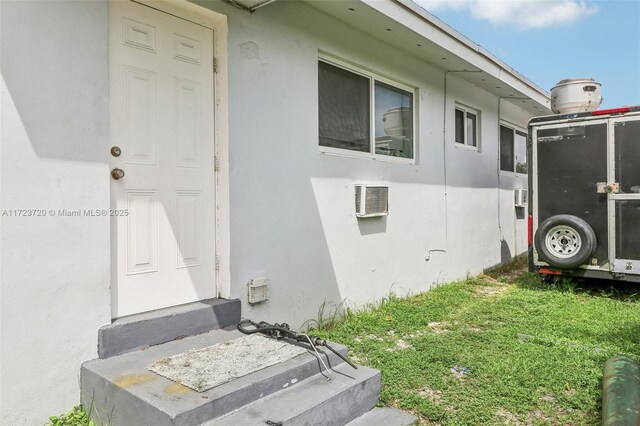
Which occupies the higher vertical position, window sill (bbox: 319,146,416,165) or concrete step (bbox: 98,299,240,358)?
window sill (bbox: 319,146,416,165)

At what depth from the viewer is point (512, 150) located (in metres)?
8.66

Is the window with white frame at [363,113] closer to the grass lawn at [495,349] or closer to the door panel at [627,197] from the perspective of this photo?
the grass lawn at [495,349]

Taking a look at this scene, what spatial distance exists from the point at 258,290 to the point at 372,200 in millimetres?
1833

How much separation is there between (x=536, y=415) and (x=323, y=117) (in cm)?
307

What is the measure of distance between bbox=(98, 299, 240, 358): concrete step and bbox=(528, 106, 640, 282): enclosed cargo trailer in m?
4.58

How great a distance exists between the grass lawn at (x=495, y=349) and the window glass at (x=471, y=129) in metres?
2.65

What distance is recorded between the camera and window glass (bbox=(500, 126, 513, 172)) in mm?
8228

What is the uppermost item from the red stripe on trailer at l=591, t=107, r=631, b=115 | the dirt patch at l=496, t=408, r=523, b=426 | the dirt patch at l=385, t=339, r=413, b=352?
the red stripe on trailer at l=591, t=107, r=631, b=115

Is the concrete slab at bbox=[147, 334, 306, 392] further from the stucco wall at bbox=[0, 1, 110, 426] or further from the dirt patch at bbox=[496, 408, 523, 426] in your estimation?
the dirt patch at bbox=[496, 408, 523, 426]

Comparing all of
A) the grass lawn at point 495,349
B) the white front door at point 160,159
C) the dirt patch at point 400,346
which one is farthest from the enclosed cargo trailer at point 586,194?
the white front door at point 160,159

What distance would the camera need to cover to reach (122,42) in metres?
2.72

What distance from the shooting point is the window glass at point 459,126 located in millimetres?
6738

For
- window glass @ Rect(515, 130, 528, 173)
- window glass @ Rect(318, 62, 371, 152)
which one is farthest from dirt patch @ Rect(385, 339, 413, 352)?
window glass @ Rect(515, 130, 528, 173)

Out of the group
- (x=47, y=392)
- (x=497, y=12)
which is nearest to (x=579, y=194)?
(x=47, y=392)
